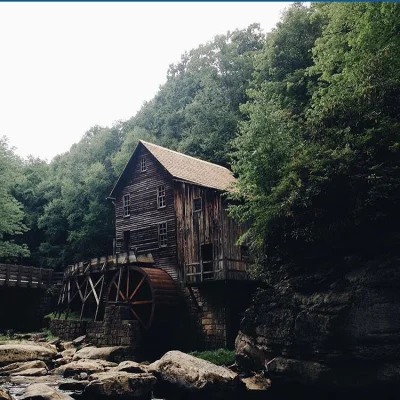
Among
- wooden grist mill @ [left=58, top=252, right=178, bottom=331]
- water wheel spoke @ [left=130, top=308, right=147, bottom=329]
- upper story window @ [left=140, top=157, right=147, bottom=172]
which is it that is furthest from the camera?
upper story window @ [left=140, top=157, right=147, bottom=172]

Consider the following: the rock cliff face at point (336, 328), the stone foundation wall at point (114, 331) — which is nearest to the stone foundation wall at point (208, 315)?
the stone foundation wall at point (114, 331)

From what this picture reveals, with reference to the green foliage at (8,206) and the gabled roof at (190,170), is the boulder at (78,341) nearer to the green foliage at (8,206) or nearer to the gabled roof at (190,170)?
the gabled roof at (190,170)

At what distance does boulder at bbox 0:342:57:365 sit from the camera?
1591 cm

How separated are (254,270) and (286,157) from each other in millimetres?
4283

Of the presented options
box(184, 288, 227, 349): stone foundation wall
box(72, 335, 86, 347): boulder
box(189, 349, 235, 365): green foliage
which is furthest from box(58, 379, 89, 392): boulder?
box(72, 335, 86, 347): boulder

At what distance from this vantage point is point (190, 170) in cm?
2309

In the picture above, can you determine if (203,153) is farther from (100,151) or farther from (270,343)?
(270,343)

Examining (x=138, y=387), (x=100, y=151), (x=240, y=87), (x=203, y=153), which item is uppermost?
(x=240, y=87)

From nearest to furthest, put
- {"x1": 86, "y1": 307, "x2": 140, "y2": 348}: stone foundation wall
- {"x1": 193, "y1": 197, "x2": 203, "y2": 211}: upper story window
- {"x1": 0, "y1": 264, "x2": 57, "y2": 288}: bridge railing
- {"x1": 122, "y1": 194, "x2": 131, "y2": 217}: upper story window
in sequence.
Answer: {"x1": 86, "y1": 307, "x2": 140, "y2": 348}: stone foundation wall < {"x1": 193, "y1": 197, "x2": 203, "y2": 211}: upper story window < {"x1": 122, "y1": 194, "x2": 131, "y2": 217}: upper story window < {"x1": 0, "y1": 264, "x2": 57, "y2": 288}: bridge railing

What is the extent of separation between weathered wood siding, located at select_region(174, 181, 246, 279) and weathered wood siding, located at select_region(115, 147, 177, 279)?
517 millimetres

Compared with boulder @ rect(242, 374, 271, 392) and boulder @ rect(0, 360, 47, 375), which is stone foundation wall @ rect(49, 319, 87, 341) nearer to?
boulder @ rect(0, 360, 47, 375)

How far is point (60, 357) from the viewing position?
1741 centimetres

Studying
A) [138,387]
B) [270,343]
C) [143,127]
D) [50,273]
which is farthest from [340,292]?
[143,127]

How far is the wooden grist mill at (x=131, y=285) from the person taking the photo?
1942 centimetres
